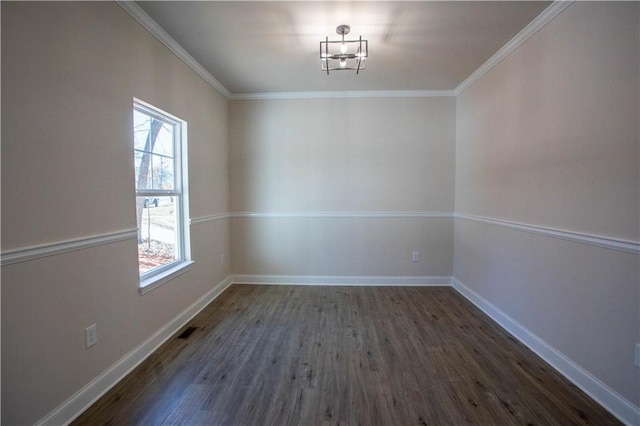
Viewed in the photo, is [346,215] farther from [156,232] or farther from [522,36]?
[522,36]

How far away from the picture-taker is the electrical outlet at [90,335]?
1679 millimetres

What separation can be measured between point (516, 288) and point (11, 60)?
3.63 metres

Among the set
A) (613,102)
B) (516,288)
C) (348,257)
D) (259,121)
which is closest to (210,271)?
(348,257)

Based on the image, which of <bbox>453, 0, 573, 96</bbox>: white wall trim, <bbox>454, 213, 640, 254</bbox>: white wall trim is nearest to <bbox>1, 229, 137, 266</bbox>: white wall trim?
<bbox>454, 213, 640, 254</bbox>: white wall trim

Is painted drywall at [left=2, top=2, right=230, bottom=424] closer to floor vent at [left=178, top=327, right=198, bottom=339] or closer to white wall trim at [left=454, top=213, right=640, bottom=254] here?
floor vent at [left=178, top=327, right=198, bottom=339]

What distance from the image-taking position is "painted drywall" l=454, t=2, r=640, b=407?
157 centimetres

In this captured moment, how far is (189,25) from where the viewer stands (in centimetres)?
224

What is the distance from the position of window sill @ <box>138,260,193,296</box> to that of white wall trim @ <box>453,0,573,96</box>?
3.60 meters

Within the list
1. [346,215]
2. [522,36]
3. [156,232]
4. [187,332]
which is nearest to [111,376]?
[187,332]

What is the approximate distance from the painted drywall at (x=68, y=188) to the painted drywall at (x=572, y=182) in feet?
10.0

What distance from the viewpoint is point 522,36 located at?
2334mm

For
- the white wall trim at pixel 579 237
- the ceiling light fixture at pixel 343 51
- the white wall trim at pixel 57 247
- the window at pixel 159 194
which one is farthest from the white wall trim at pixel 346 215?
the white wall trim at pixel 57 247

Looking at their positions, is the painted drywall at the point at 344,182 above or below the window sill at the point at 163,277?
above

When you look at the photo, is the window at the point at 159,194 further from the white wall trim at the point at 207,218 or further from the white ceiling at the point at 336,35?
the white ceiling at the point at 336,35
